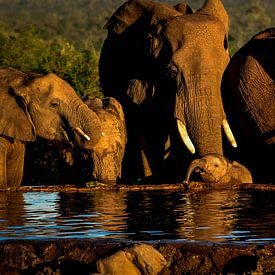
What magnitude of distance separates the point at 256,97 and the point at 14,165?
300 centimetres

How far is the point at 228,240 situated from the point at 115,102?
7983 mm

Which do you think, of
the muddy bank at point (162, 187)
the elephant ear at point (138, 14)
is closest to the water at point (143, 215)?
the muddy bank at point (162, 187)

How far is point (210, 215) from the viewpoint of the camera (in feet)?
34.3

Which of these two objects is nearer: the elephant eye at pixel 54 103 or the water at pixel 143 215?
the water at pixel 143 215

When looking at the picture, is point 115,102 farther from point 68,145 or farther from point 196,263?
point 196,263

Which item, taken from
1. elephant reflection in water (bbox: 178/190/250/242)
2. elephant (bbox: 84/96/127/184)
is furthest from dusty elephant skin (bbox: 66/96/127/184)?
elephant reflection in water (bbox: 178/190/250/242)

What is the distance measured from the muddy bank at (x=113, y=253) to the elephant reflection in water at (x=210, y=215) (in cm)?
58

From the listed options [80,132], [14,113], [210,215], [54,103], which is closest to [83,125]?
[80,132]

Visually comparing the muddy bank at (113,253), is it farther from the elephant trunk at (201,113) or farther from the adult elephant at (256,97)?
the adult elephant at (256,97)

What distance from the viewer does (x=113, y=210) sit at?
36.8ft

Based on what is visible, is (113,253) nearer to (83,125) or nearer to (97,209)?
(97,209)

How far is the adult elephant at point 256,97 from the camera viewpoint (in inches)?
624

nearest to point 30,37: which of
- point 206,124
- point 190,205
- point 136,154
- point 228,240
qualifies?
point 136,154

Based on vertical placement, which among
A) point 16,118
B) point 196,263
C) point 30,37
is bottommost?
point 196,263
